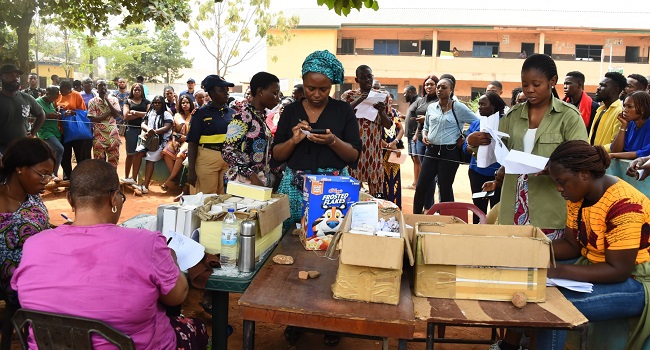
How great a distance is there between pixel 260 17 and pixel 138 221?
17.1 metres

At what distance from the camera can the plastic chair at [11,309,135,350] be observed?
6.03ft

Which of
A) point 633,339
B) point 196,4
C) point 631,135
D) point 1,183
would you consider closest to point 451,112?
point 631,135

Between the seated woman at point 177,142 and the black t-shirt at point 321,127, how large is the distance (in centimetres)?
626

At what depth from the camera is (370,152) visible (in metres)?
6.00

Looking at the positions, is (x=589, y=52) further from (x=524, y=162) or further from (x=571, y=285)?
(x=571, y=285)

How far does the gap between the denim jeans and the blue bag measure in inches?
329

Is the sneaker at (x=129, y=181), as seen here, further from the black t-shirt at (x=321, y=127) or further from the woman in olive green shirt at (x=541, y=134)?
the woman in olive green shirt at (x=541, y=134)

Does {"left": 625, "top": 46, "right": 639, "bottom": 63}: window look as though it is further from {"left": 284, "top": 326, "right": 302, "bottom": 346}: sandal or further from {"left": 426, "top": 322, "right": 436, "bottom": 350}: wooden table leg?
{"left": 426, "top": 322, "right": 436, "bottom": 350}: wooden table leg

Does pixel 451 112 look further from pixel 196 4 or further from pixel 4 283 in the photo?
pixel 196 4

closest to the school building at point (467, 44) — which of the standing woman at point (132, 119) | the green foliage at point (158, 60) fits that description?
the green foliage at point (158, 60)

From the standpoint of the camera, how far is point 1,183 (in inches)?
114

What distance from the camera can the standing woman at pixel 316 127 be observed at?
3.15 metres

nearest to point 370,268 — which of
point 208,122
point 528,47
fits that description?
point 208,122

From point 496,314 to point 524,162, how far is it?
1166mm
